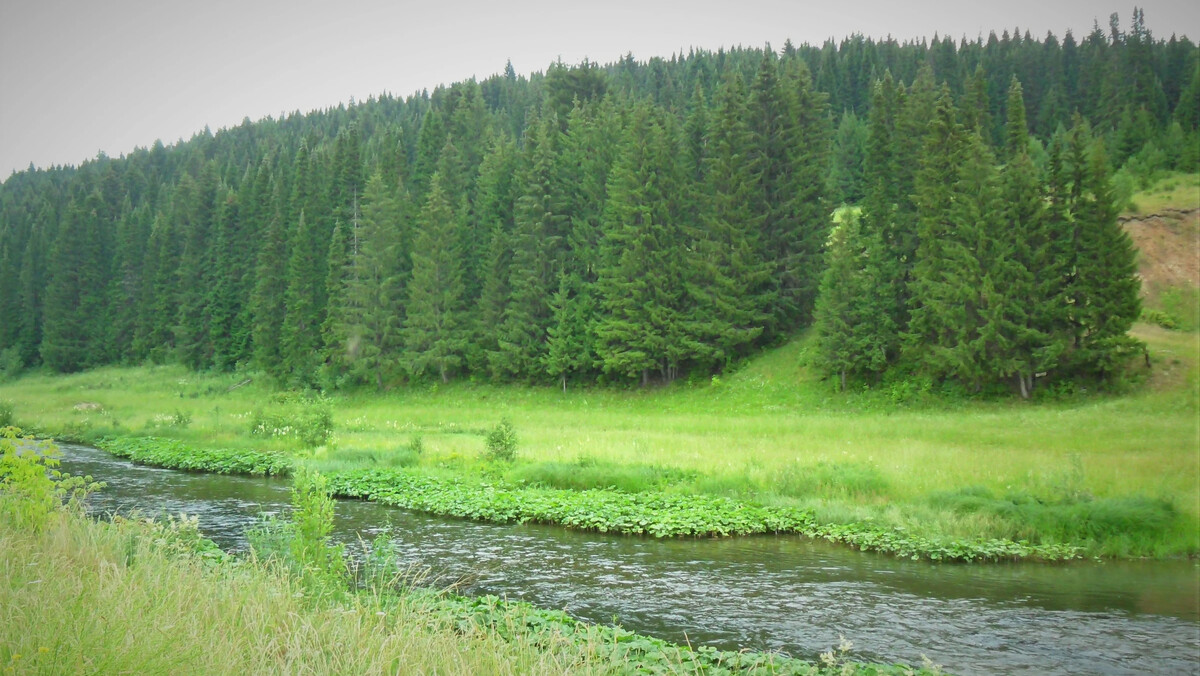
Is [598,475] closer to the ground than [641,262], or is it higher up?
closer to the ground

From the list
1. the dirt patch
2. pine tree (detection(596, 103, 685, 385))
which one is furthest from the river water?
the dirt patch

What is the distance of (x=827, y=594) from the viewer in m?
11.7

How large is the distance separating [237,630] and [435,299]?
44962mm

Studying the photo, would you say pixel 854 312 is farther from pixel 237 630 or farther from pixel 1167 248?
pixel 237 630

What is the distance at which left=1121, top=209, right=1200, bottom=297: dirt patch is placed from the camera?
127ft

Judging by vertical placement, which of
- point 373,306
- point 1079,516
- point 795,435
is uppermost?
point 373,306

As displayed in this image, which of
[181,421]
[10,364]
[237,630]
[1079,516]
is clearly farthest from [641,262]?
[10,364]

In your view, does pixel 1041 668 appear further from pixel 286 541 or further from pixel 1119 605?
pixel 286 541

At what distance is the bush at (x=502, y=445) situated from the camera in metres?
23.4

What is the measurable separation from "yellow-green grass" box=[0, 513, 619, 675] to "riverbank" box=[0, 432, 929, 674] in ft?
0.05

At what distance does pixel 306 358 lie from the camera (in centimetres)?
5644

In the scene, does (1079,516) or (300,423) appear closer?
(1079,516)

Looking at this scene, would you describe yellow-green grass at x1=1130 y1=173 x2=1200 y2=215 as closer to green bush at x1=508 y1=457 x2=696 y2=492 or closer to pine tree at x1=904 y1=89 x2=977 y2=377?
pine tree at x1=904 y1=89 x2=977 y2=377

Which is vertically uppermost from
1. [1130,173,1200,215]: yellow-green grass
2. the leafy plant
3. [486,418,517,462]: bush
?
[1130,173,1200,215]: yellow-green grass
